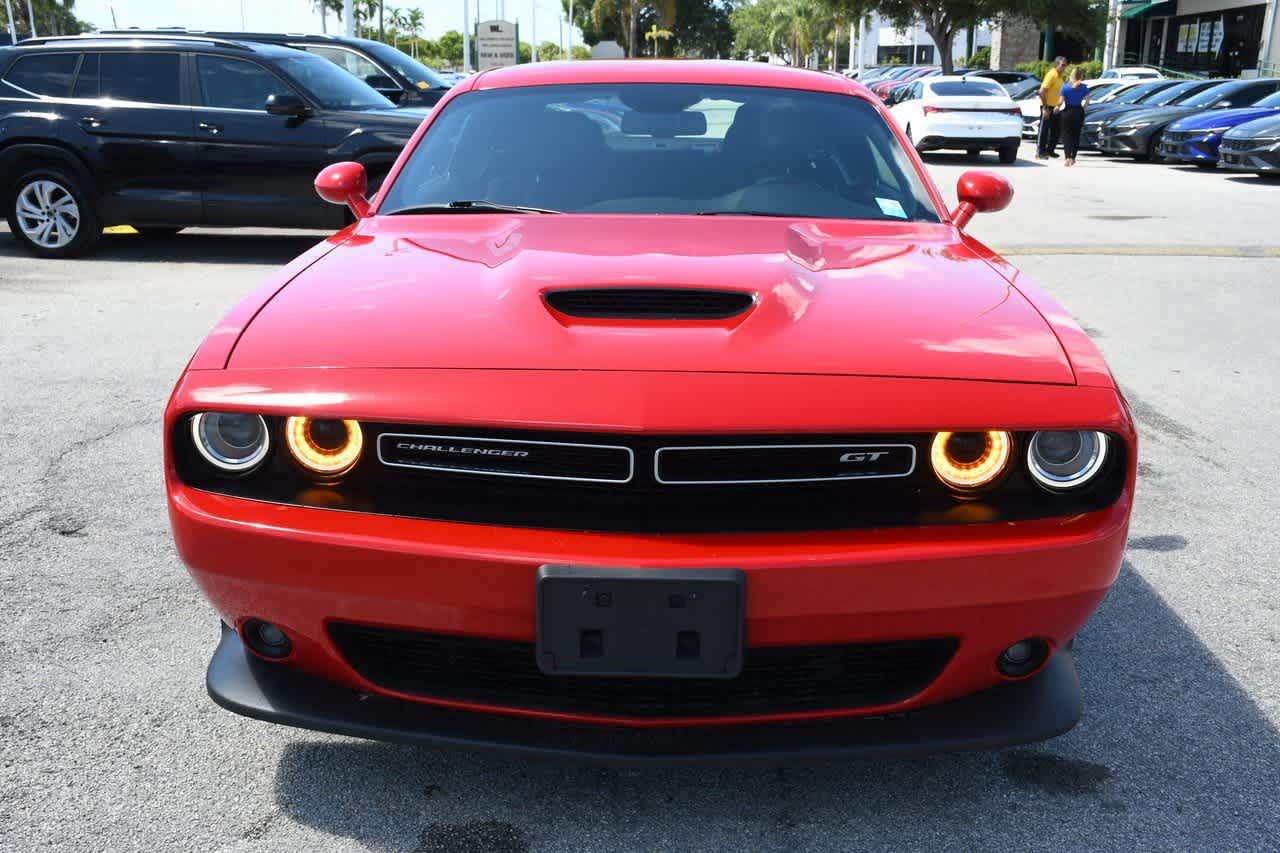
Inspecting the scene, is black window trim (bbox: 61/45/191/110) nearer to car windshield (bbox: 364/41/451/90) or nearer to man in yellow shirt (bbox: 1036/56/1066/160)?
car windshield (bbox: 364/41/451/90)

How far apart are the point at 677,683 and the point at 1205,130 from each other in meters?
18.1

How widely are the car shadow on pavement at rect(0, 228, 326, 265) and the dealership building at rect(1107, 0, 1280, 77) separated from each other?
34207mm

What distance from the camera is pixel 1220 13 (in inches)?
1690

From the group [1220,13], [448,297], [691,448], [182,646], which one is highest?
[1220,13]

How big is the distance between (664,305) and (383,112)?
7.90 metres

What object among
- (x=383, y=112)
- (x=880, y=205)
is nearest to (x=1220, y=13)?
(x=383, y=112)

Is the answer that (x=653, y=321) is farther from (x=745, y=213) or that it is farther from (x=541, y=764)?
(x=745, y=213)

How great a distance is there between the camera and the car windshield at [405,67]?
571 inches

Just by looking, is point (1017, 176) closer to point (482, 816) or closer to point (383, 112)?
point (383, 112)

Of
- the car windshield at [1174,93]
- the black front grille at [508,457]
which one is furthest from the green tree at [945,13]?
the black front grille at [508,457]

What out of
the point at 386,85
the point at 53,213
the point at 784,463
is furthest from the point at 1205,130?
the point at 784,463

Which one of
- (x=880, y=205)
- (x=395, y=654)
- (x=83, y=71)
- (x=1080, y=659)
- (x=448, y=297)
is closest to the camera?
(x=395, y=654)

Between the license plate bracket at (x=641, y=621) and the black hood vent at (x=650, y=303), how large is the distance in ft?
1.79

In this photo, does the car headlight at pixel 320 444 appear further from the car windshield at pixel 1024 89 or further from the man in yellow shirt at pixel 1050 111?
the car windshield at pixel 1024 89
